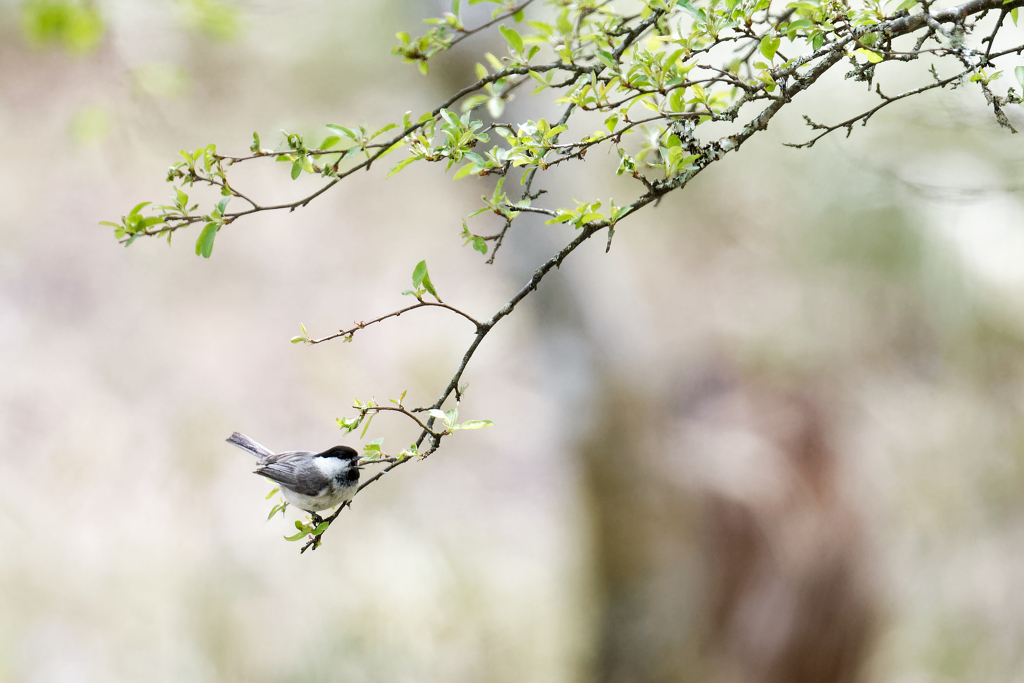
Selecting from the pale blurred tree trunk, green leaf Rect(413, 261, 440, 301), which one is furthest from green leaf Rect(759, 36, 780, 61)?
the pale blurred tree trunk

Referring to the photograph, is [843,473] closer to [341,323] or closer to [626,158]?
[626,158]

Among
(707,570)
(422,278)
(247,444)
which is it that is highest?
(707,570)

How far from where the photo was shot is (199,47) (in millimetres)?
4816

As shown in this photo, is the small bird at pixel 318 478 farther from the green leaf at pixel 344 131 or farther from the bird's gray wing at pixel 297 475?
the green leaf at pixel 344 131

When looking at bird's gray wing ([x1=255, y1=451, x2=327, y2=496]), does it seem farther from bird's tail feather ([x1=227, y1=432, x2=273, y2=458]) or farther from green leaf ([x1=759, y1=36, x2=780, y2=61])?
green leaf ([x1=759, y1=36, x2=780, y2=61])

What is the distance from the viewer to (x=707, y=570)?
242 cm

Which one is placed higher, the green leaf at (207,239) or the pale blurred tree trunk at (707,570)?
the pale blurred tree trunk at (707,570)

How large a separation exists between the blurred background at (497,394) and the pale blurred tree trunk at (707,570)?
11 mm

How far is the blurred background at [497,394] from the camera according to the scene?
2.42 m

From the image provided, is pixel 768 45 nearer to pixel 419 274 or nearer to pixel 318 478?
pixel 419 274

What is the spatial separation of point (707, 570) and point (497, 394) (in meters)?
2.04

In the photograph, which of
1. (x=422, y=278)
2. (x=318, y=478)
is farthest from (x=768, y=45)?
(x=318, y=478)

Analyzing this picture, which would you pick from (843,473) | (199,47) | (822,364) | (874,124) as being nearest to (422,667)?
(843,473)

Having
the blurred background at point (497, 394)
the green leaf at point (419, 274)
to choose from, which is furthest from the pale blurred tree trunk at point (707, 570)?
the green leaf at point (419, 274)
